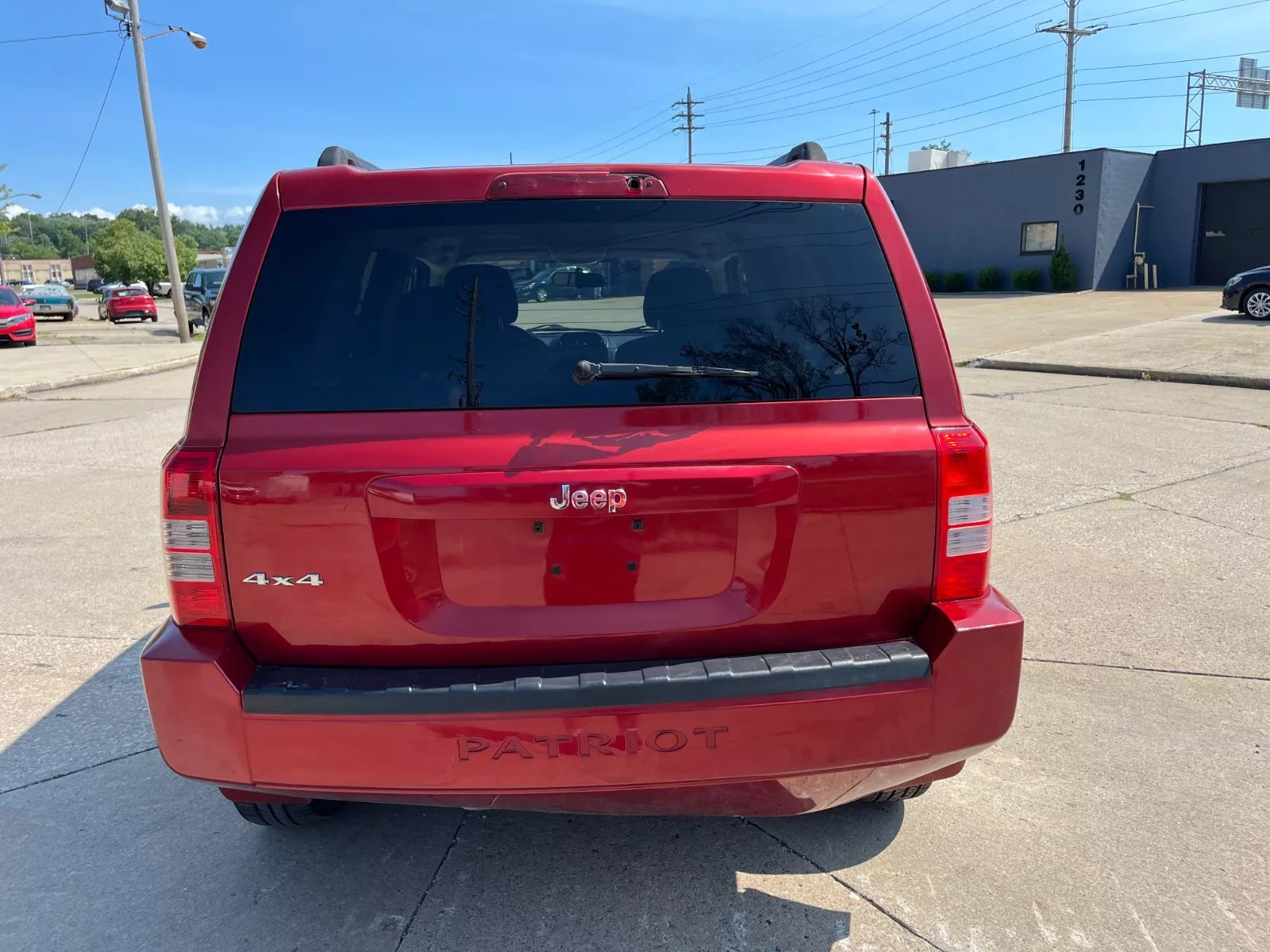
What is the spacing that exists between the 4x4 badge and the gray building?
3158 cm

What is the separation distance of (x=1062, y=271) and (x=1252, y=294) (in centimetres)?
1278

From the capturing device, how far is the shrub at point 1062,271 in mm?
31281

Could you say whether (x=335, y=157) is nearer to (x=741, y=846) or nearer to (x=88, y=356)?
(x=741, y=846)

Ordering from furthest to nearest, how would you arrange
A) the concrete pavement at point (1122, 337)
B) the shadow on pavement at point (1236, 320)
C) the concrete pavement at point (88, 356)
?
the shadow on pavement at point (1236, 320), the concrete pavement at point (88, 356), the concrete pavement at point (1122, 337)

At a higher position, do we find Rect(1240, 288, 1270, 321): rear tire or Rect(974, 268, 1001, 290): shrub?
Rect(974, 268, 1001, 290): shrub

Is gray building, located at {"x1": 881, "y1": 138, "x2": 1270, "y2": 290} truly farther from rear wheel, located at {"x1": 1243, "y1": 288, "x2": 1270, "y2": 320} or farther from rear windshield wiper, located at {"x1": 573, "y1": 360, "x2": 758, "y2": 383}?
rear windshield wiper, located at {"x1": 573, "y1": 360, "x2": 758, "y2": 383}

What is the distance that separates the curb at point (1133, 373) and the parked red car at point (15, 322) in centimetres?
2326

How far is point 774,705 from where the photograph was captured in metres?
2.16

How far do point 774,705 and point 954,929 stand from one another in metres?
0.93

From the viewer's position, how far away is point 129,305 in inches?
1452

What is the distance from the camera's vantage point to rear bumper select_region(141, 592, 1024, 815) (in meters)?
2.13

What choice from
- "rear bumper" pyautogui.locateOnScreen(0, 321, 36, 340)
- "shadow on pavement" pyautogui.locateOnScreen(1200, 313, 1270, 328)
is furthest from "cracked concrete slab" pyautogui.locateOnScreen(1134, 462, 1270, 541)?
"rear bumper" pyautogui.locateOnScreen(0, 321, 36, 340)

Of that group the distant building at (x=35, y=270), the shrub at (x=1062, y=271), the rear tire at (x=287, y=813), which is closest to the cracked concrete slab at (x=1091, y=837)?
the rear tire at (x=287, y=813)

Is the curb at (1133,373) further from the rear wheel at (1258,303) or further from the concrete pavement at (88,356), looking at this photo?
the concrete pavement at (88,356)
